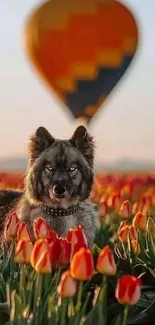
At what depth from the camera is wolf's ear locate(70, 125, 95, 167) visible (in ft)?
23.6

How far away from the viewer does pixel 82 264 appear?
365cm

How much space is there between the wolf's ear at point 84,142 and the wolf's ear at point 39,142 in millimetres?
219

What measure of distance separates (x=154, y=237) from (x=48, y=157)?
4.86ft

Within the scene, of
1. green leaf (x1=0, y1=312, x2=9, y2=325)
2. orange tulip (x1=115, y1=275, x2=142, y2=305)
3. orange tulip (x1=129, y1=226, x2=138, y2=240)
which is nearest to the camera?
orange tulip (x1=115, y1=275, x2=142, y2=305)

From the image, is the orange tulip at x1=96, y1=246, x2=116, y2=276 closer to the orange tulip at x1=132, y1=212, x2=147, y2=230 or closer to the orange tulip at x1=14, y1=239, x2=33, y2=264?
the orange tulip at x1=14, y1=239, x2=33, y2=264

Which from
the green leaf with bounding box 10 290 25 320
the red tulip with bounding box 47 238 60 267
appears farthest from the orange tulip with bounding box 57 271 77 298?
the red tulip with bounding box 47 238 60 267

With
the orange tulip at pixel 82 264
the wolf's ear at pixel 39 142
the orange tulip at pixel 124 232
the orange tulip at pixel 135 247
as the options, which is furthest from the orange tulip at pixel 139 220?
the orange tulip at pixel 82 264

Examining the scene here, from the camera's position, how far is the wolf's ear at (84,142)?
7.21m

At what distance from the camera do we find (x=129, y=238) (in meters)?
5.47

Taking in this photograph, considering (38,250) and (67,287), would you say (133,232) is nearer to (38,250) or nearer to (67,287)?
(38,250)

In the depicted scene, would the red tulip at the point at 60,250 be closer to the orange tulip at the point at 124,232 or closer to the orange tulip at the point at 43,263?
the orange tulip at the point at 43,263

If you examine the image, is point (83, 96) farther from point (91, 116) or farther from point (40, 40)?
point (40, 40)

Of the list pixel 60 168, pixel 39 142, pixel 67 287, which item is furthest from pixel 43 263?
pixel 39 142

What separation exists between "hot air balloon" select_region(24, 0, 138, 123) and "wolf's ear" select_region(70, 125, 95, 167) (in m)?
5.35
